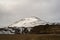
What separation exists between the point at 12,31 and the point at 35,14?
13.8 inches

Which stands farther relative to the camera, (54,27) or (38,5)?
(38,5)

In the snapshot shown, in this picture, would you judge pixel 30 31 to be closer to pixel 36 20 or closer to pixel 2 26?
pixel 36 20

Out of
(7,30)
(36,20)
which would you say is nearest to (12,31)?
(7,30)

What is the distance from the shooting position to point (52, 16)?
5.68 ft

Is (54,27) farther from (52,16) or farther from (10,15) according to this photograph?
(10,15)

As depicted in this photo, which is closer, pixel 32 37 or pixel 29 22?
pixel 32 37

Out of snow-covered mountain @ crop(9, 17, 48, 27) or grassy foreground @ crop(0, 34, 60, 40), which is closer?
grassy foreground @ crop(0, 34, 60, 40)

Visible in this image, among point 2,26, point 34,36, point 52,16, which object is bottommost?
point 34,36

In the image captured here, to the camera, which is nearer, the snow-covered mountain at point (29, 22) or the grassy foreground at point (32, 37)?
the grassy foreground at point (32, 37)

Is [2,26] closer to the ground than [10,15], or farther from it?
closer to the ground

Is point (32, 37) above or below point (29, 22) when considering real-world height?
below

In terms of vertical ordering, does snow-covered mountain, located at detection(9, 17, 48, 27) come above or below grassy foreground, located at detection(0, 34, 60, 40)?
above

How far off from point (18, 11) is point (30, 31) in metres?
0.30

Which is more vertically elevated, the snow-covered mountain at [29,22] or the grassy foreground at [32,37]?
the snow-covered mountain at [29,22]
